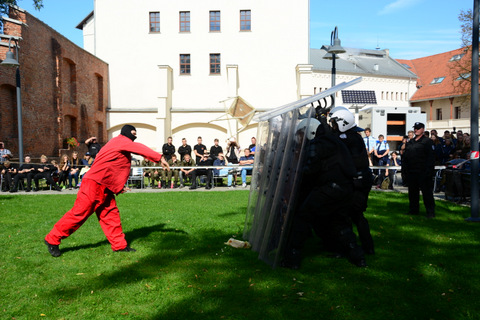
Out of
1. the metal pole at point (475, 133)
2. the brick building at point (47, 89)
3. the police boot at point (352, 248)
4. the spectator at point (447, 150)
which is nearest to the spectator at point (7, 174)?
the brick building at point (47, 89)

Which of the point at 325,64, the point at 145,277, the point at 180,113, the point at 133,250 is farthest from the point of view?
the point at 325,64

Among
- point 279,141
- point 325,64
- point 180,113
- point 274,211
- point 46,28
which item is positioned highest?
point 325,64

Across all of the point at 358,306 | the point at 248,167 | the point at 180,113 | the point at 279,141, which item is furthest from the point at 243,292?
the point at 180,113

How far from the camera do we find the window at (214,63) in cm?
3186

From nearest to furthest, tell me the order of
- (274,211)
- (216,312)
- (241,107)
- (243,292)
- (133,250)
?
(216,312)
(243,292)
(274,211)
(133,250)
(241,107)

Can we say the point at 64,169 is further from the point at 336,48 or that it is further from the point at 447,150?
the point at 447,150

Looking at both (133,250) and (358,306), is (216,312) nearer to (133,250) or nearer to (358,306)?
(358,306)

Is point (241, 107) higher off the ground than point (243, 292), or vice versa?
point (241, 107)

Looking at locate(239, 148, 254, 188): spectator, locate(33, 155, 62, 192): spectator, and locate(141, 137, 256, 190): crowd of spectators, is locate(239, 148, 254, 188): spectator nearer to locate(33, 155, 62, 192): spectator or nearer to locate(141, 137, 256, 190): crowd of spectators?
locate(141, 137, 256, 190): crowd of spectators

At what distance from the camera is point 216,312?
14.2 ft

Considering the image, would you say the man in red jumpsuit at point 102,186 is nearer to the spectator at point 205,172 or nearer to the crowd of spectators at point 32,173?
the crowd of spectators at point 32,173

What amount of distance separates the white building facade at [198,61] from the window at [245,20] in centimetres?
4

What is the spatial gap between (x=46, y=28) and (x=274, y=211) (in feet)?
71.0

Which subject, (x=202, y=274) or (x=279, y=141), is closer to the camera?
(x=202, y=274)
